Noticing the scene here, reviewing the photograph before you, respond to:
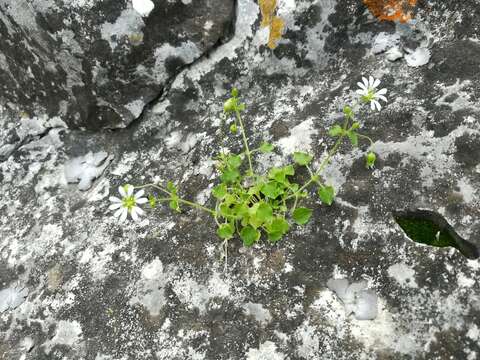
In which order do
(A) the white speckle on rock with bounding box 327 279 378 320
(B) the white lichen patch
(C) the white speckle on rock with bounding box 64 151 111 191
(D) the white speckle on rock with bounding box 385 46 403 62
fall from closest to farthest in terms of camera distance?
(A) the white speckle on rock with bounding box 327 279 378 320 → (B) the white lichen patch → (D) the white speckle on rock with bounding box 385 46 403 62 → (C) the white speckle on rock with bounding box 64 151 111 191

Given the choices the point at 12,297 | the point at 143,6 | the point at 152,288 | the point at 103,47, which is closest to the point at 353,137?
the point at 152,288

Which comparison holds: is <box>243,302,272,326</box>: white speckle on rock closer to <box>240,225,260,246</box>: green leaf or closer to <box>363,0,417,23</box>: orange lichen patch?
<box>240,225,260,246</box>: green leaf

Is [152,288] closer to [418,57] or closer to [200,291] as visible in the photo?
[200,291]

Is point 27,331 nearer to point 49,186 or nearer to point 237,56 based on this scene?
point 49,186

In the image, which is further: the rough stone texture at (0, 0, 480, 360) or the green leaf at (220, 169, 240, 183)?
the green leaf at (220, 169, 240, 183)

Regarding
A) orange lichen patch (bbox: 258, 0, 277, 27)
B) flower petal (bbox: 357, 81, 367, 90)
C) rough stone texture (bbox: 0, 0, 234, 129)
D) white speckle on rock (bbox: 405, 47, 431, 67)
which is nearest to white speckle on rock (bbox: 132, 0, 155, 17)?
rough stone texture (bbox: 0, 0, 234, 129)

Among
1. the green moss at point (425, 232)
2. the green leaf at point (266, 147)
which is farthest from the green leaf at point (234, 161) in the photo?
the green moss at point (425, 232)
